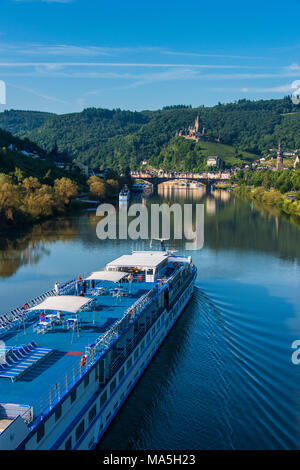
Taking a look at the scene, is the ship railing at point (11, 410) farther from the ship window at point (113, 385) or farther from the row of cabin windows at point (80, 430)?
the ship window at point (113, 385)

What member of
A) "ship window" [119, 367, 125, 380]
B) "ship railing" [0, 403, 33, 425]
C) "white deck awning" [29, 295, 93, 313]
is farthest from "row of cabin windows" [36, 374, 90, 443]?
"white deck awning" [29, 295, 93, 313]

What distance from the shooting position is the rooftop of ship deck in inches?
463

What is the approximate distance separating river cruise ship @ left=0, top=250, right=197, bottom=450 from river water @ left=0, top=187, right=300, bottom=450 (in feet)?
3.43

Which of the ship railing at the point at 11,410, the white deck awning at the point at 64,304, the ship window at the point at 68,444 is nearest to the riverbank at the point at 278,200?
the white deck awning at the point at 64,304

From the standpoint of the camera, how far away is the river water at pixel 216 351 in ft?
46.5

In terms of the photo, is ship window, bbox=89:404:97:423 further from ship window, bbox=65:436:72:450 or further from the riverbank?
the riverbank

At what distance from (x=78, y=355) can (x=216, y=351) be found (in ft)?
24.5

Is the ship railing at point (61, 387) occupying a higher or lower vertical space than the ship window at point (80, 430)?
higher

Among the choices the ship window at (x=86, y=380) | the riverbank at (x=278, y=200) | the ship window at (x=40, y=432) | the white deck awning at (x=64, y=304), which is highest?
the riverbank at (x=278, y=200)

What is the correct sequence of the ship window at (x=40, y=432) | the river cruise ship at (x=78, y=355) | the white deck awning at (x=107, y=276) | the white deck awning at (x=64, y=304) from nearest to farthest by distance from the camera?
the ship window at (x=40, y=432)
the river cruise ship at (x=78, y=355)
the white deck awning at (x=64, y=304)
the white deck awning at (x=107, y=276)

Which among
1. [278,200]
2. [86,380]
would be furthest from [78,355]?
[278,200]

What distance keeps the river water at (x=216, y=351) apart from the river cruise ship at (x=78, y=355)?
3.43ft

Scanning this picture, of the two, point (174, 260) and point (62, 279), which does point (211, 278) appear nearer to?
point (174, 260)

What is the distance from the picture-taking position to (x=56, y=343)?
14867 mm
